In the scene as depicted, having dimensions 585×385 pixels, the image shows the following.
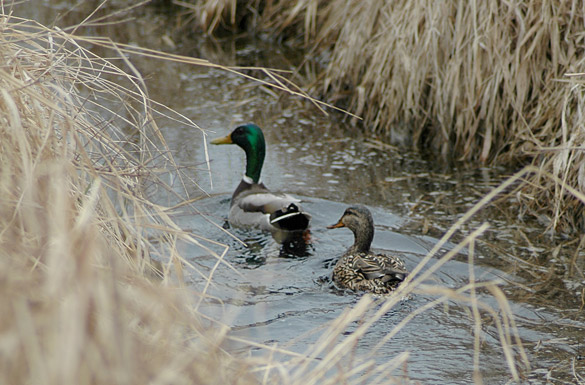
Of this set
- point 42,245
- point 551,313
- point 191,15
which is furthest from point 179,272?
point 191,15

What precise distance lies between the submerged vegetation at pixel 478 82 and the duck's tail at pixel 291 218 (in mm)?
1677

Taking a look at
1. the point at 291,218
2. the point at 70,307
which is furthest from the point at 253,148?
the point at 70,307

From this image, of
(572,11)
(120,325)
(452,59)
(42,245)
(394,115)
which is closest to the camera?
(120,325)

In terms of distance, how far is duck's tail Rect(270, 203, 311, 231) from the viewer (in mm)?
6363

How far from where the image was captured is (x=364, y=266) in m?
5.43

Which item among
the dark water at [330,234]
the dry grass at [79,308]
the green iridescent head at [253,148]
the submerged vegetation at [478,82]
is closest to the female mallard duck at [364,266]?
the dark water at [330,234]

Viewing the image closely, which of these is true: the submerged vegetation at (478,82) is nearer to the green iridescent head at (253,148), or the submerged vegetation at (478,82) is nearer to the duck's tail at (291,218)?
the green iridescent head at (253,148)

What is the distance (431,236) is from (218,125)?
9.57 ft

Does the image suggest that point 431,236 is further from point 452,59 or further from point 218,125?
point 218,125

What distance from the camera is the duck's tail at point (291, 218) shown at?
20.9 feet

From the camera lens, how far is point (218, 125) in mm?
8188

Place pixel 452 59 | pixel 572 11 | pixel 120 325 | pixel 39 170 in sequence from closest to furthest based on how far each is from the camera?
pixel 120 325, pixel 39 170, pixel 572 11, pixel 452 59

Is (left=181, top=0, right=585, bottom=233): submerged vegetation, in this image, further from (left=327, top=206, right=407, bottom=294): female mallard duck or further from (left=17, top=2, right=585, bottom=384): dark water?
(left=327, top=206, right=407, bottom=294): female mallard duck

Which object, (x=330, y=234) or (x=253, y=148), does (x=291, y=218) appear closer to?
(x=330, y=234)
